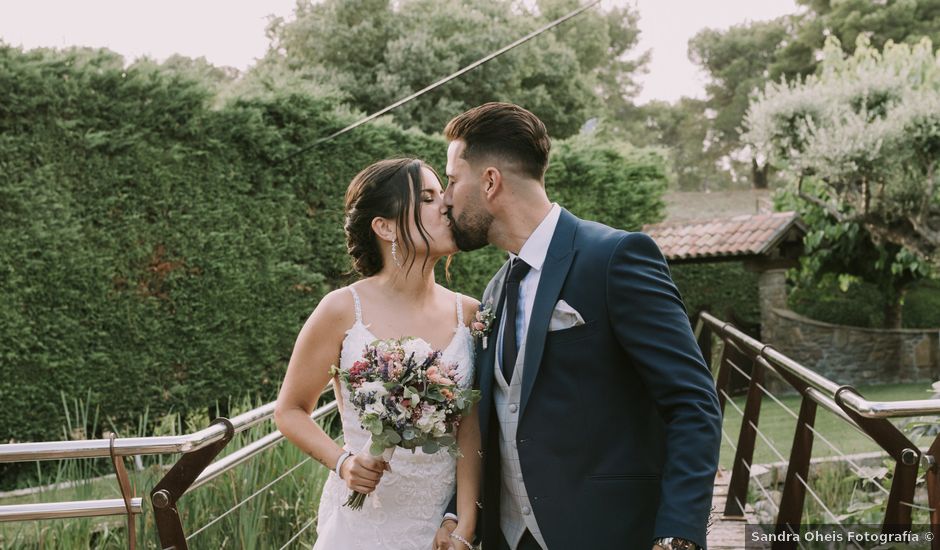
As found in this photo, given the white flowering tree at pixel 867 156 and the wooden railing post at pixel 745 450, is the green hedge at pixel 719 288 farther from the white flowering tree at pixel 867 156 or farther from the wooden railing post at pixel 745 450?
the wooden railing post at pixel 745 450

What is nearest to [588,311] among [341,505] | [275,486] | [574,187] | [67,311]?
[341,505]

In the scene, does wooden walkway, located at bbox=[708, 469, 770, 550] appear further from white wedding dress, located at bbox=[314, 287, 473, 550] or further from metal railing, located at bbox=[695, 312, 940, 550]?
white wedding dress, located at bbox=[314, 287, 473, 550]

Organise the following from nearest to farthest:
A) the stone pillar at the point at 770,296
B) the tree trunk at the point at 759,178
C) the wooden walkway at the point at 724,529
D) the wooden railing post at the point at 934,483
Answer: the wooden railing post at the point at 934,483 < the wooden walkway at the point at 724,529 < the stone pillar at the point at 770,296 < the tree trunk at the point at 759,178

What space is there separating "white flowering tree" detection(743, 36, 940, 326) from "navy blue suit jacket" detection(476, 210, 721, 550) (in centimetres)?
1193

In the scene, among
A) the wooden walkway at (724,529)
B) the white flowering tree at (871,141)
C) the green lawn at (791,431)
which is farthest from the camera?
the white flowering tree at (871,141)

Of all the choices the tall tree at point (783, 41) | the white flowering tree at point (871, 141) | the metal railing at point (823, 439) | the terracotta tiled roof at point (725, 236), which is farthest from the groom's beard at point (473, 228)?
the tall tree at point (783, 41)

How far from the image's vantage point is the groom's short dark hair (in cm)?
226

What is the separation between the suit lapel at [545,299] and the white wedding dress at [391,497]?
0.40 meters

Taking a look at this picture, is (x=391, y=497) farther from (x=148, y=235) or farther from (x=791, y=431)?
(x=791, y=431)

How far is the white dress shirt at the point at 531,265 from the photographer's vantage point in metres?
→ 2.12

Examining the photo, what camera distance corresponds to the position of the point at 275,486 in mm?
4223

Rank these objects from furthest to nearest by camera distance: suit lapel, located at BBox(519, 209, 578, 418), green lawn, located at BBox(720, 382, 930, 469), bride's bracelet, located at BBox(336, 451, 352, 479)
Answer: green lawn, located at BBox(720, 382, 930, 469), bride's bracelet, located at BBox(336, 451, 352, 479), suit lapel, located at BBox(519, 209, 578, 418)

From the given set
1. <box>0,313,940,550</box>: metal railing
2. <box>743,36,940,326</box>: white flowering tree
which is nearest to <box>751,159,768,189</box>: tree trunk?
<box>743,36,940,326</box>: white flowering tree

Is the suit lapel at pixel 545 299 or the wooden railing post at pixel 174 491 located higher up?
the suit lapel at pixel 545 299
